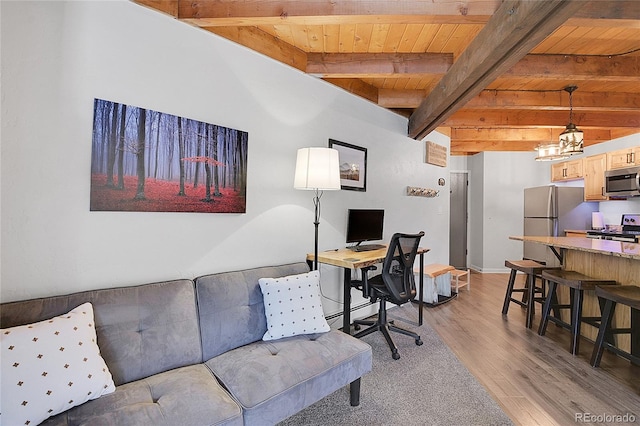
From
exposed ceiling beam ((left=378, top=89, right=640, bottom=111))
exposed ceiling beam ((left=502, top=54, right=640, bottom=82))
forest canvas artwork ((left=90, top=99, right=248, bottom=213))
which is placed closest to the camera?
forest canvas artwork ((left=90, top=99, right=248, bottom=213))

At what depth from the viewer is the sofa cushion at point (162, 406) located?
1157 mm

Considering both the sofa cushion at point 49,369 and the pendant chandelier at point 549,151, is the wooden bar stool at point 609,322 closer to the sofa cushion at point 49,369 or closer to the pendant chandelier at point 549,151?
the pendant chandelier at point 549,151

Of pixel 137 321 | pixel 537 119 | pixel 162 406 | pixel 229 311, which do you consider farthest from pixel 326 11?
pixel 537 119

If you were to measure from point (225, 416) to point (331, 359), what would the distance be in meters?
0.65

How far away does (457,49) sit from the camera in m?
2.77

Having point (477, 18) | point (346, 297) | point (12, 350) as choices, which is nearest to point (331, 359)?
point (346, 297)

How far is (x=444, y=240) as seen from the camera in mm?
4938

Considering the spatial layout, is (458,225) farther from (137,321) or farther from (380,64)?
(137,321)

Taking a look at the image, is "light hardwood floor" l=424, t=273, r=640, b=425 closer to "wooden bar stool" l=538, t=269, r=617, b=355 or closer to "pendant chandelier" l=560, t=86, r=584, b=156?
"wooden bar stool" l=538, t=269, r=617, b=355

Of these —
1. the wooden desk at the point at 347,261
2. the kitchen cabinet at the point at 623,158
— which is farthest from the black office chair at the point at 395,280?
the kitchen cabinet at the point at 623,158

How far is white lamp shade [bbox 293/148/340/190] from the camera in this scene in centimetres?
242

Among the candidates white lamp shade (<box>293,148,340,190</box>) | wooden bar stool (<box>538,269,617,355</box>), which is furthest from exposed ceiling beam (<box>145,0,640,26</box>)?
wooden bar stool (<box>538,269,617,355</box>)

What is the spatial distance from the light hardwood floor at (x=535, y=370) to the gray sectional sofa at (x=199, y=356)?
1106 millimetres

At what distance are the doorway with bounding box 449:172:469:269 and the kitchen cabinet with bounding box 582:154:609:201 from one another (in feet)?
6.60
